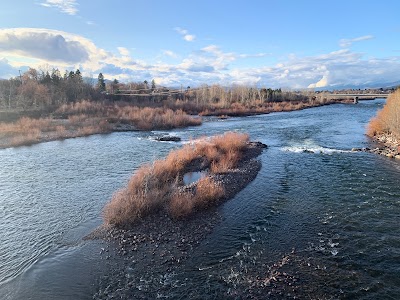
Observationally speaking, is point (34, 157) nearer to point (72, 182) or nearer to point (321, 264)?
point (72, 182)

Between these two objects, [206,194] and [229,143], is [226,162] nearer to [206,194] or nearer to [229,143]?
[229,143]

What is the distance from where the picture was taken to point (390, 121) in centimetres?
3562

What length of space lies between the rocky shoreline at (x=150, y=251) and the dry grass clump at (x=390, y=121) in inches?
1105

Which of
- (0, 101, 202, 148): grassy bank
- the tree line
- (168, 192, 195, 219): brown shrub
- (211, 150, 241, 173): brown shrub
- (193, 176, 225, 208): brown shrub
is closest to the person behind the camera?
(168, 192, 195, 219): brown shrub

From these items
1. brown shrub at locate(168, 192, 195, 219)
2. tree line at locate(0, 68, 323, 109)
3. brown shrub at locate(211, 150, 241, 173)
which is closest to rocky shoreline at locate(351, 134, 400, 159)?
brown shrub at locate(211, 150, 241, 173)

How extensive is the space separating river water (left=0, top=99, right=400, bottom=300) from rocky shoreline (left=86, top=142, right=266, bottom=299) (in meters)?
0.40

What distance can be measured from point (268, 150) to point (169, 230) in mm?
20281

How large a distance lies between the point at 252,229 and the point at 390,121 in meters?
30.4

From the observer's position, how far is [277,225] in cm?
1390

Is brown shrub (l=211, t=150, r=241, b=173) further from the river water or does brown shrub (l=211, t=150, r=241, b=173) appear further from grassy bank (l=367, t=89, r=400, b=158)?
grassy bank (l=367, t=89, r=400, b=158)

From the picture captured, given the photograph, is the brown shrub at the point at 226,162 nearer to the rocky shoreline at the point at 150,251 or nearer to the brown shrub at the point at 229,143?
the brown shrub at the point at 229,143

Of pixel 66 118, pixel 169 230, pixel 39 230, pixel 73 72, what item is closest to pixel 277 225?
pixel 169 230

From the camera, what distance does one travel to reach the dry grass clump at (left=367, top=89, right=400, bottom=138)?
33562mm

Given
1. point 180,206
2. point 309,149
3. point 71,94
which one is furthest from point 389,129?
point 71,94
